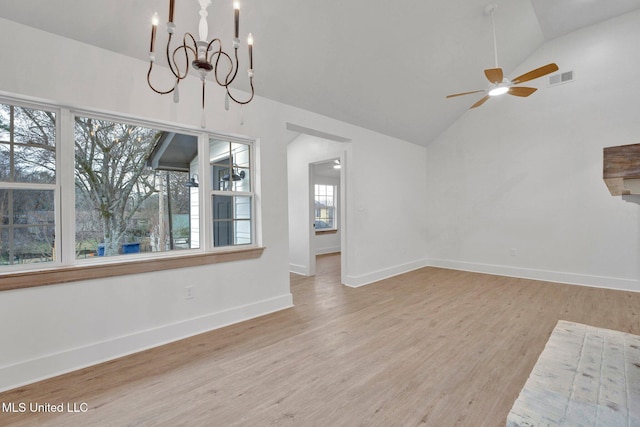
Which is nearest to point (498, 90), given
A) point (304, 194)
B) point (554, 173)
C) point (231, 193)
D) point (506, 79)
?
point (506, 79)

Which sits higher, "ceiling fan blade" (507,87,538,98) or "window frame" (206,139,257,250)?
"ceiling fan blade" (507,87,538,98)

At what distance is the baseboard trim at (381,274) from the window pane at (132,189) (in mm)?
2584

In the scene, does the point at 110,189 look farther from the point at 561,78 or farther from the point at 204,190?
the point at 561,78

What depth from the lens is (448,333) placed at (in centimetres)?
291

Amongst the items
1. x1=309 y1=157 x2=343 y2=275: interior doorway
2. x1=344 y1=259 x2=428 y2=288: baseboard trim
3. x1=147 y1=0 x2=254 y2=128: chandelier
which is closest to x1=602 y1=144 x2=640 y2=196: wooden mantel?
→ x1=147 y1=0 x2=254 y2=128: chandelier

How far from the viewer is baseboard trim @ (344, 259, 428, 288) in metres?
4.72

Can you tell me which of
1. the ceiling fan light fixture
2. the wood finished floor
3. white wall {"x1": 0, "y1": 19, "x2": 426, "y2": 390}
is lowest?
the wood finished floor

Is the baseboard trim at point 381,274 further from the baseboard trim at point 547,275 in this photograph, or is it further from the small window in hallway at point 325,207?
the small window in hallway at point 325,207

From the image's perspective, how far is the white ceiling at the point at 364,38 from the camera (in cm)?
224

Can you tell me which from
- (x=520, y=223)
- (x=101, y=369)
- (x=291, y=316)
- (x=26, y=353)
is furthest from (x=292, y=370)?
(x=520, y=223)

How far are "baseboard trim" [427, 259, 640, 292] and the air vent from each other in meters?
3.17

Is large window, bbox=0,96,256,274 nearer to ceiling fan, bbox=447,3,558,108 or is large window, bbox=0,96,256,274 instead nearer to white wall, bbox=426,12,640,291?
ceiling fan, bbox=447,3,558,108


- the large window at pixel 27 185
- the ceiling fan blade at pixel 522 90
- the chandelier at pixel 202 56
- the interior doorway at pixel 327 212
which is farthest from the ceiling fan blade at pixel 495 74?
the interior doorway at pixel 327 212

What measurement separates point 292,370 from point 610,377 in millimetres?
2156
